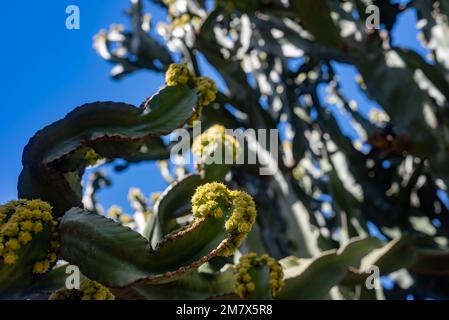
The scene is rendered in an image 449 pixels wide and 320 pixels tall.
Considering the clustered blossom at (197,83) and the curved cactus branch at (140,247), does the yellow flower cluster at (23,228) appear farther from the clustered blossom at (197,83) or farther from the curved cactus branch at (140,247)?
the clustered blossom at (197,83)

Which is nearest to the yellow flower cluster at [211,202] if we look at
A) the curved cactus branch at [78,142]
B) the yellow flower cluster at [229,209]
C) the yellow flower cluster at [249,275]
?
the yellow flower cluster at [229,209]

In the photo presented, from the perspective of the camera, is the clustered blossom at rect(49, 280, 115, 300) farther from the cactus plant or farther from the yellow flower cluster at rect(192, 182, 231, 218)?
the yellow flower cluster at rect(192, 182, 231, 218)

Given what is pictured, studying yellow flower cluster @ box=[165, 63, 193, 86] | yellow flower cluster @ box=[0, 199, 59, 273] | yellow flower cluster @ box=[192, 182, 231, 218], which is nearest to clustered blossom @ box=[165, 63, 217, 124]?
yellow flower cluster @ box=[165, 63, 193, 86]

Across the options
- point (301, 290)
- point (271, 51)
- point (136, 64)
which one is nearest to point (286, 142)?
point (271, 51)

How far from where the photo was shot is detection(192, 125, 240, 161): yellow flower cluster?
1.74 meters

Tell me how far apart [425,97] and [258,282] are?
1.69 metres

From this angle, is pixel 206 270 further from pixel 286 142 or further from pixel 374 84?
pixel 286 142

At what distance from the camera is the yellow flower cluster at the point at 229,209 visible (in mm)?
1203

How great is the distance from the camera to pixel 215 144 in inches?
68.6

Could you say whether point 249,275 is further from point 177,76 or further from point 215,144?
point 177,76

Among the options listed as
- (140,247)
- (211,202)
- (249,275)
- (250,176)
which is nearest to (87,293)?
(140,247)

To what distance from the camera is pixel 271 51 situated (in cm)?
357

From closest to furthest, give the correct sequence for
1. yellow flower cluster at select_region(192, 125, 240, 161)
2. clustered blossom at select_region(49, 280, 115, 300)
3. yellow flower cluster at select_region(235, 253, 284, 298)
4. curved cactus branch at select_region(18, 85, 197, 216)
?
clustered blossom at select_region(49, 280, 115, 300), curved cactus branch at select_region(18, 85, 197, 216), yellow flower cluster at select_region(235, 253, 284, 298), yellow flower cluster at select_region(192, 125, 240, 161)
